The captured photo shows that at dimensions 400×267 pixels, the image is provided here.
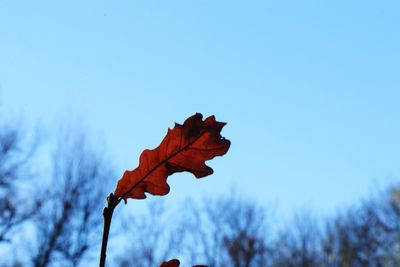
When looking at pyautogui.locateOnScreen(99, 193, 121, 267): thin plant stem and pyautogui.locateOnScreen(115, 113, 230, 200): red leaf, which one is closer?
pyautogui.locateOnScreen(99, 193, 121, 267): thin plant stem

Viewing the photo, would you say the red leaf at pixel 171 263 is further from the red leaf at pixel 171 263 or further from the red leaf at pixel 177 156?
the red leaf at pixel 177 156

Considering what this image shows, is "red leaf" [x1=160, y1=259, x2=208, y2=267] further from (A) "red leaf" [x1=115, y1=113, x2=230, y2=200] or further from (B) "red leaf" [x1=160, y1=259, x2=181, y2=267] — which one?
(A) "red leaf" [x1=115, y1=113, x2=230, y2=200]

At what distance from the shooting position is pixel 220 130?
83cm

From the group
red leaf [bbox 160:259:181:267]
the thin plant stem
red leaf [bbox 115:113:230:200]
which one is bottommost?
red leaf [bbox 160:259:181:267]

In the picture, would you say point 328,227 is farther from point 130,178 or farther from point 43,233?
point 130,178

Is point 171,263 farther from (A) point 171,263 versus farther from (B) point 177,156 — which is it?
(B) point 177,156

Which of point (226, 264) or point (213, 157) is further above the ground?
point (226, 264)

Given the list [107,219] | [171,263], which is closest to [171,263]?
[171,263]

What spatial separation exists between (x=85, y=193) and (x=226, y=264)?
8.63 meters

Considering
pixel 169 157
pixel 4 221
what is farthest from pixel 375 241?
pixel 169 157

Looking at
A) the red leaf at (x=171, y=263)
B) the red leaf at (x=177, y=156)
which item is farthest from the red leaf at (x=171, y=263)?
the red leaf at (x=177, y=156)

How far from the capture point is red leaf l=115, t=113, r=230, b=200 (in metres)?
0.84

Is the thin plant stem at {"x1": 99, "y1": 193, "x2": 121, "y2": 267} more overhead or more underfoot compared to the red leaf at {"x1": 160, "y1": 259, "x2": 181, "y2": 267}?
more overhead

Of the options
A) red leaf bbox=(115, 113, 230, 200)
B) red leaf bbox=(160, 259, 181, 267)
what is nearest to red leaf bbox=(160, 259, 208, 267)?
red leaf bbox=(160, 259, 181, 267)
